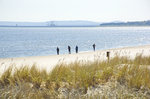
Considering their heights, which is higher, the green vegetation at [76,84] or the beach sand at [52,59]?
the green vegetation at [76,84]

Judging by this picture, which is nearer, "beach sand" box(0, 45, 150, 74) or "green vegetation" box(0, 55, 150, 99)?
"green vegetation" box(0, 55, 150, 99)

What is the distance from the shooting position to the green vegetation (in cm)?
511

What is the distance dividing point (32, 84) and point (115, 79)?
2281mm

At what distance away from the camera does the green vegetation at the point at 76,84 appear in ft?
16.8

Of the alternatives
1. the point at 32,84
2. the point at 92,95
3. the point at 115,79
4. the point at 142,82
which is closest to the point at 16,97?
the point at 32,84

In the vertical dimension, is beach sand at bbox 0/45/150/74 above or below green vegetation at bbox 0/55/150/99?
below

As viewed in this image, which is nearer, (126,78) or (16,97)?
(16,97)

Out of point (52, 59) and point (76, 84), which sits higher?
point (76, 84)

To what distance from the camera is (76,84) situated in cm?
574

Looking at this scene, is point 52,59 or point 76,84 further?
point 52,59

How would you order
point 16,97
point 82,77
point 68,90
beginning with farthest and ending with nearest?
point 82,77
point 68,90
point 16,97

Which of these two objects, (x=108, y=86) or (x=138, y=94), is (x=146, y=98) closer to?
(x=138, y=94)

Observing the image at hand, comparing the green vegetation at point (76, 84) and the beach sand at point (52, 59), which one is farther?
the beach sand at point (52, 59)

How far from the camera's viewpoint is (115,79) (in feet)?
20.1
